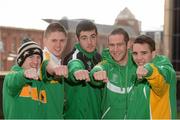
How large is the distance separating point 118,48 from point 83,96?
0.67 meters

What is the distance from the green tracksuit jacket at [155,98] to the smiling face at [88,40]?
743 millimetres

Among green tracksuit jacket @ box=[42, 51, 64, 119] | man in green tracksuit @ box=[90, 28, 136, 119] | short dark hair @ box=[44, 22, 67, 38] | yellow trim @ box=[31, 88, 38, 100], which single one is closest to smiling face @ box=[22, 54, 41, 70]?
green tracksuit jacket @ box=[42, 51, 64, 119]

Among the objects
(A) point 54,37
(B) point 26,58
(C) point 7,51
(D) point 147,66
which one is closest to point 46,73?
(B) point 26,58

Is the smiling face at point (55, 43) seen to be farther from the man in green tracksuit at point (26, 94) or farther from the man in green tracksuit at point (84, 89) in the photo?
the man in green tracksuit at point (26, 94)

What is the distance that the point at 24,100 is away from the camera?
409 centimetres

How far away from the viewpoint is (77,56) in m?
4.59

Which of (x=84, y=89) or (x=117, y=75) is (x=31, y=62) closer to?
(x=84, y=89)

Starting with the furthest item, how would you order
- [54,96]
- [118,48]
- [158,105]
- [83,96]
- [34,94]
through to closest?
[83,96] < [118,48] < [54,96] < [34,94] < [158,105]

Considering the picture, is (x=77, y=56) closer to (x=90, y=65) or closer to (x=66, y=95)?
(x=90, y=65)

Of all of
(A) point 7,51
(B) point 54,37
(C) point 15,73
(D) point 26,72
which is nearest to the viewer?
(D) point 26,72

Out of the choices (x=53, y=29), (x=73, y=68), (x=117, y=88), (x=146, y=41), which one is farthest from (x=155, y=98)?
(x=53, y=29)

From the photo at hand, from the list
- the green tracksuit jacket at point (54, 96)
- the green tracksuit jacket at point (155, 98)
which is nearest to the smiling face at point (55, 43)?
the green tracksuit jacket at point (54, 96)

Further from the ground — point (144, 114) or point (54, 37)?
point (54, 37)

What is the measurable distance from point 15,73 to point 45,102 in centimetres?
51
